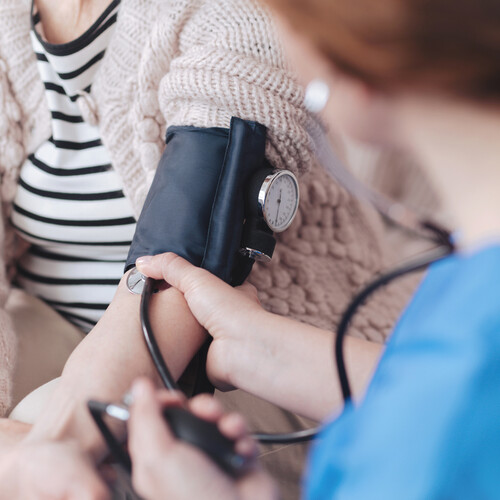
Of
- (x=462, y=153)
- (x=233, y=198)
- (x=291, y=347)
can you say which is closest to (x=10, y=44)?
(x=233, y=198)

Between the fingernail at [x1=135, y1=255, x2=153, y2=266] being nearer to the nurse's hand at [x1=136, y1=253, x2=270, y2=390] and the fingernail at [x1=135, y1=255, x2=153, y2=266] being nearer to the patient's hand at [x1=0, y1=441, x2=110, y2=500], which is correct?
the nurse's hand at [x1=136, y1=253, x2=270, y2=390]

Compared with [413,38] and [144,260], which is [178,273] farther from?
[413,38]

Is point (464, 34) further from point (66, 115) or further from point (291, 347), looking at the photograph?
point (66, 115)

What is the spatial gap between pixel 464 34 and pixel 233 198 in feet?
1.29

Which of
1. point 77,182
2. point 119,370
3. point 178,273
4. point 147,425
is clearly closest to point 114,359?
point 119,370

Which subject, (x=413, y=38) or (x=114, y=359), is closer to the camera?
(x=413, y=38)

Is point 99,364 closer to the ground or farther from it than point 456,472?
closer to the ground

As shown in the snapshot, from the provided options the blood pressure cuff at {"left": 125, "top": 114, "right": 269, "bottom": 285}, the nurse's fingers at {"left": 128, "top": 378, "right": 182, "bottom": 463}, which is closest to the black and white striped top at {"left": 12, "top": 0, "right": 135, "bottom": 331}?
the blood pressure cuff at {"left": 125, "top": 114, "right": 269, "bottom": 285}

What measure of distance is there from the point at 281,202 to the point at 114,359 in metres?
0.28

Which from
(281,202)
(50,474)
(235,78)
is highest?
(235,78)

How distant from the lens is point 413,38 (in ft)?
1.10

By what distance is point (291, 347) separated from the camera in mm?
630

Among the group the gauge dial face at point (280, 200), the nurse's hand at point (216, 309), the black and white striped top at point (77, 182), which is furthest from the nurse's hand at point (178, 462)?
the black and white striped top at point (77, 182)

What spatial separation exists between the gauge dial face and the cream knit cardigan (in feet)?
0.13
